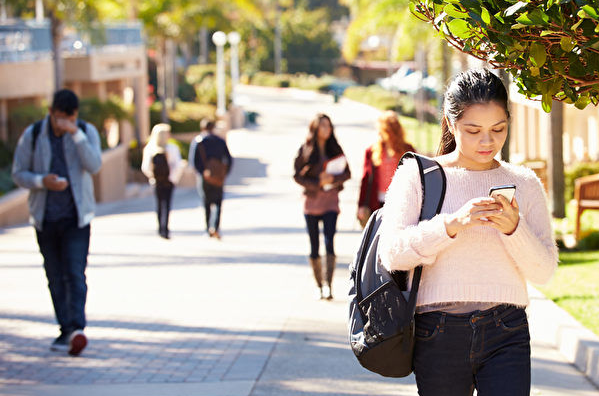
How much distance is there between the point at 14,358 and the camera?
7.37 m

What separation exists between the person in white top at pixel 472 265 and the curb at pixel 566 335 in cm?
238

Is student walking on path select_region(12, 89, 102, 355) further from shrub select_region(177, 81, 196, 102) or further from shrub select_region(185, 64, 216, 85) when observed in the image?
shrub select_region(185, 64, 216, 85)

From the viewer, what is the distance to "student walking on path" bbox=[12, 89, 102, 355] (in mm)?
7238

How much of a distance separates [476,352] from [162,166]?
11619mm

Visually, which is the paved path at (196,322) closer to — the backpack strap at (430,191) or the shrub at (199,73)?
the backpack strap at (430,191)

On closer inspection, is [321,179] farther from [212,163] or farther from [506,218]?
[506,218]

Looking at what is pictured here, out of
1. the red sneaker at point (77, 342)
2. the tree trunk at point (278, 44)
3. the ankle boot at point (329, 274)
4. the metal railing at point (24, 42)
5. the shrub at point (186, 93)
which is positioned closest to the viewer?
the red sneaker at point (77, 342)

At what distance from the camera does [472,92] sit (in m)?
3.61

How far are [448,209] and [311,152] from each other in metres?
5.90

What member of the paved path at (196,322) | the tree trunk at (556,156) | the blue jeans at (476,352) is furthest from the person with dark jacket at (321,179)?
the blue jeans at (476,352)

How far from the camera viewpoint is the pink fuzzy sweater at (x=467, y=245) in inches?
139

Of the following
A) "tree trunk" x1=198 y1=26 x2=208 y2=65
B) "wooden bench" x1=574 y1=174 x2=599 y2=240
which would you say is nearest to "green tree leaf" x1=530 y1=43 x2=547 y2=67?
"wooden bench" x1=574 y1=174 x2=599 y2=240

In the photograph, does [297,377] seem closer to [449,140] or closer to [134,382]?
[134,382]

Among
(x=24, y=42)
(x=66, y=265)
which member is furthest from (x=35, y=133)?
(x=24, y=42)
